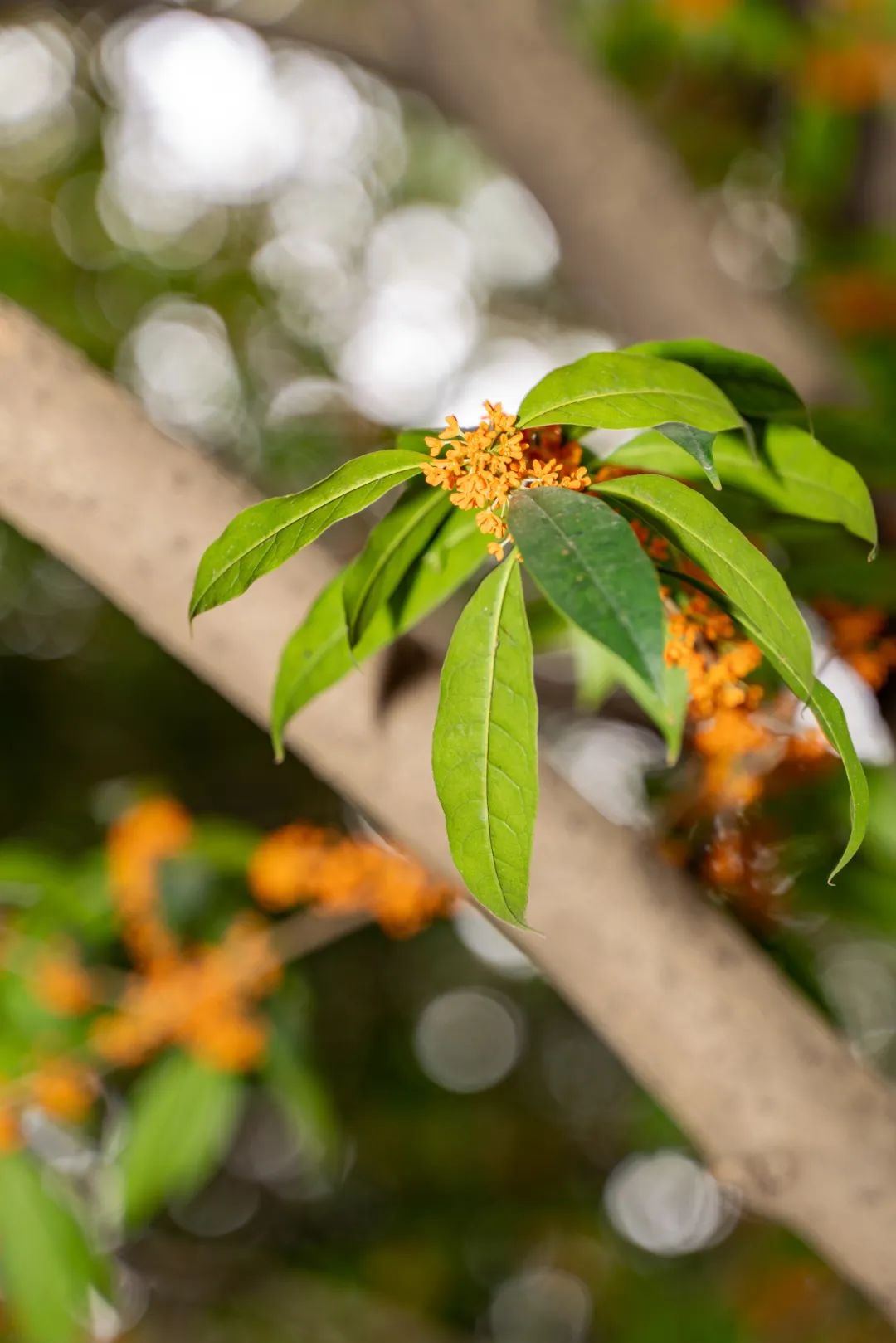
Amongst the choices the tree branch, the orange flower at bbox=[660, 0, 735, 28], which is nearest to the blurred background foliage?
the orange flower at bbox=[660, 0, 735, 28]

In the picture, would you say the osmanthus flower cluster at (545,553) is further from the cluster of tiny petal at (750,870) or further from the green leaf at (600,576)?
the cluster of tiny petal at (750,870)

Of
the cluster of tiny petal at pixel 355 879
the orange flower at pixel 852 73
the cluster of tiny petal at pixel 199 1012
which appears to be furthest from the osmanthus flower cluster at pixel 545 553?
the orange flower at pixel 852 73

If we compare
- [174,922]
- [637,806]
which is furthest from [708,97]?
[174,922]

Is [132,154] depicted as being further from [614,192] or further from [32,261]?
[614,192]

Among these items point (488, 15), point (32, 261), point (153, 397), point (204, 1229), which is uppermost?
point (488, 15)

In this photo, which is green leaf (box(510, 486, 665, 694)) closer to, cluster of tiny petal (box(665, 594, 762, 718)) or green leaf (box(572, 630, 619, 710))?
cluster of tiny petal (box(665, 594, 762, 718))

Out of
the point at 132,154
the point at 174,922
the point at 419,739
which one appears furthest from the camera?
the point at 132,154
